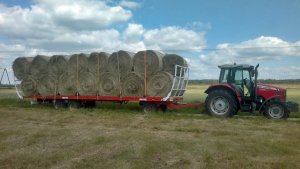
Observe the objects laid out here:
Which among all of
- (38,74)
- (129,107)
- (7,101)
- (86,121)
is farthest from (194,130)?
(7,101)

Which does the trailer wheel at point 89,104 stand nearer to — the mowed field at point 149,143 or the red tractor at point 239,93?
the mowed field at point 149,143

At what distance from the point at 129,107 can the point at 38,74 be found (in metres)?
4.27

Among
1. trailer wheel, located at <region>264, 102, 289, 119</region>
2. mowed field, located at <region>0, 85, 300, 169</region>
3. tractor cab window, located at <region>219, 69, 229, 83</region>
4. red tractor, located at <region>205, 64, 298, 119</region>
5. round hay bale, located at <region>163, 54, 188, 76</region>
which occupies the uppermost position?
round hay bale, located at <region>163, 54, 188, 76</region>

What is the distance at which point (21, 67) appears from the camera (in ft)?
56.4

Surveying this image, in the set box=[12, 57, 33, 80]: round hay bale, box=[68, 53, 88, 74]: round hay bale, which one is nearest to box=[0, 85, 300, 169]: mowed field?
box=[68, 53, 88, 74]: round hay bale

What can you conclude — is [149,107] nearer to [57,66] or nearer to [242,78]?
[242,78]

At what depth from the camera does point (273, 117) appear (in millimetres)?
12344

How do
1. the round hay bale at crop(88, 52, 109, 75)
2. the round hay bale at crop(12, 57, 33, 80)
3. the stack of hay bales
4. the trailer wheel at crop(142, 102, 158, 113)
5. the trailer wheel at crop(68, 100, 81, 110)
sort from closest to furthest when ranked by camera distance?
the stack of hay bales → the trailer wheel at crop(142, 102, 158, 113) → the round hay bale at crop(88, 52, 109, 75) → the trailer wheel at crop(68, 100, 81, 110) → the round hay bale at crop(12, 57, 33, 80)

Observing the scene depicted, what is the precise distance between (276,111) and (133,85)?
17.0 feet

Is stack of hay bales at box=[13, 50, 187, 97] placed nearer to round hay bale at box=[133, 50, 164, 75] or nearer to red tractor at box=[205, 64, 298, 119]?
round hay bale at box=[133, 50, 164, 75]

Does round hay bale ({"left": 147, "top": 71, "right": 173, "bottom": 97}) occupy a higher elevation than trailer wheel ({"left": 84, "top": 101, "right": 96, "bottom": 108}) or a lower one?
higher

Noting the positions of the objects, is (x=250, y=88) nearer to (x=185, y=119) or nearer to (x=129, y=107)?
(x=185, y=119)

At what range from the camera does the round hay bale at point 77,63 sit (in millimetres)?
15508

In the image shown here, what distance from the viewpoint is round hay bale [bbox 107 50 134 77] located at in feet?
47.6
